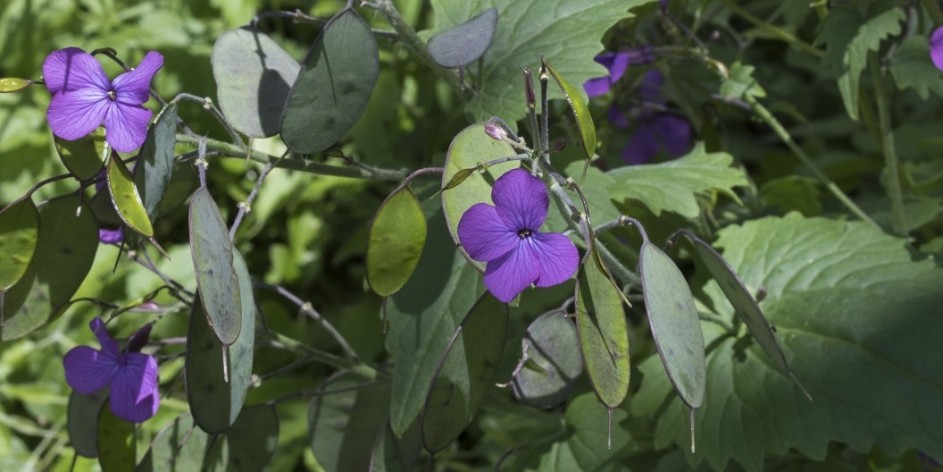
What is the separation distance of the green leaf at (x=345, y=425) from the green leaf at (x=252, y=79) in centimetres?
34

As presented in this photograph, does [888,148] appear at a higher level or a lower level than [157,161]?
lower

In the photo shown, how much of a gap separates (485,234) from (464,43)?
0.84 feet

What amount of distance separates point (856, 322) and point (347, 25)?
692 mm

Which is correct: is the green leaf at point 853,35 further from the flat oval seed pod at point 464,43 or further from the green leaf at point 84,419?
the green leaf at point 84,419

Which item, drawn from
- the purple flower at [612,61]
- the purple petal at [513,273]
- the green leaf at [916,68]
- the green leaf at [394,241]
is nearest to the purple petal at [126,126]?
the green leaf at [394,241]

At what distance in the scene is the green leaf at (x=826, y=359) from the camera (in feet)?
3.82

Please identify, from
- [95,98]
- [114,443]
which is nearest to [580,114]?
[95,98]

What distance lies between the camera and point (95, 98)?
3.09 feet

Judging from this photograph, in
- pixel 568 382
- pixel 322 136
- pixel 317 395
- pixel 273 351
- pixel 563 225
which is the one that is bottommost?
pixel 273 351

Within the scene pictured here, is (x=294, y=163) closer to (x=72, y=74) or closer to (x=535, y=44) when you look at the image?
(x=72, y=74)

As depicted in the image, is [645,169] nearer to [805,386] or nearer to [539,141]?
[805,386]

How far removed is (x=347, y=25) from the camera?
0.96 meters

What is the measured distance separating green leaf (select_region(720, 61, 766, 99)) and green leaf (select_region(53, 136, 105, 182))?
81 cm

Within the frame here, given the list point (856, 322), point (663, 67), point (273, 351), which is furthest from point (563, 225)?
point (273, 351)
